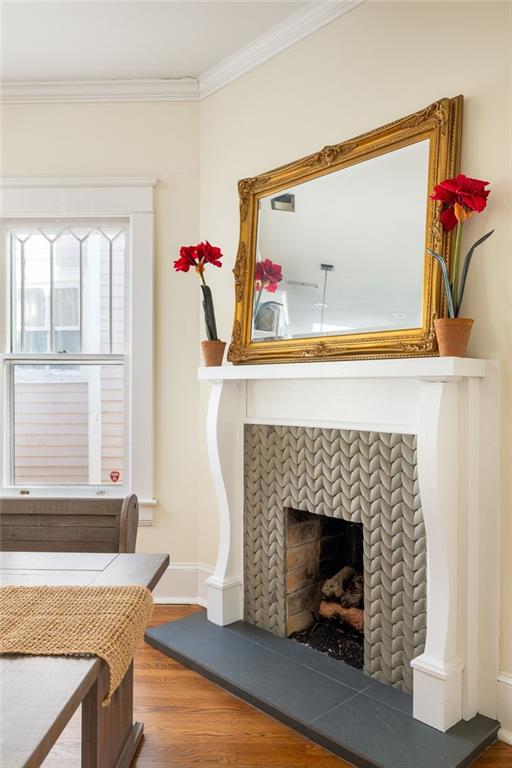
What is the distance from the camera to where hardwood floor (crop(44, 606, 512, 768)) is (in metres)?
1.90

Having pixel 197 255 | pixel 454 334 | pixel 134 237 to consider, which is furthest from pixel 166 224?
pixel 454 334

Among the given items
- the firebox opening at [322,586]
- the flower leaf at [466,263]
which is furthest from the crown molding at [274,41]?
the firebox opening at [322,586]

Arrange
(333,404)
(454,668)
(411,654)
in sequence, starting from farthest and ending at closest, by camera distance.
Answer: (333,404)
(411,654)
(454,668)

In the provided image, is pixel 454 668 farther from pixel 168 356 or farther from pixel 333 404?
pixel 168 356

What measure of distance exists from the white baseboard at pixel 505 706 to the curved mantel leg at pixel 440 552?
13cm

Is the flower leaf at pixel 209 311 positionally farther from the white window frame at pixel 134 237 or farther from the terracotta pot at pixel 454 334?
the terracotta pot at pixel 454 334

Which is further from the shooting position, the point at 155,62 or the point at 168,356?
the point at 168,356

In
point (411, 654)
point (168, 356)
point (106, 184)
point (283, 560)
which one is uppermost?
point (106, 184)

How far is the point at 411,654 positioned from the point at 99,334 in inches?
90.6

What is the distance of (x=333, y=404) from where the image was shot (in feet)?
8.09

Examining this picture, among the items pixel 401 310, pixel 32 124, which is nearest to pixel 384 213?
pixel 401 310

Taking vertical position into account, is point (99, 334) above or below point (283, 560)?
above

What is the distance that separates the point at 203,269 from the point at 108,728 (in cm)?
189

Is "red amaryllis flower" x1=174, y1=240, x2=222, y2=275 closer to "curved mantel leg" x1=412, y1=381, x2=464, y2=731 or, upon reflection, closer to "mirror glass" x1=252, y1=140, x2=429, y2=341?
"mirror glass" x1=252, y1=140, x2=429, y2=341
